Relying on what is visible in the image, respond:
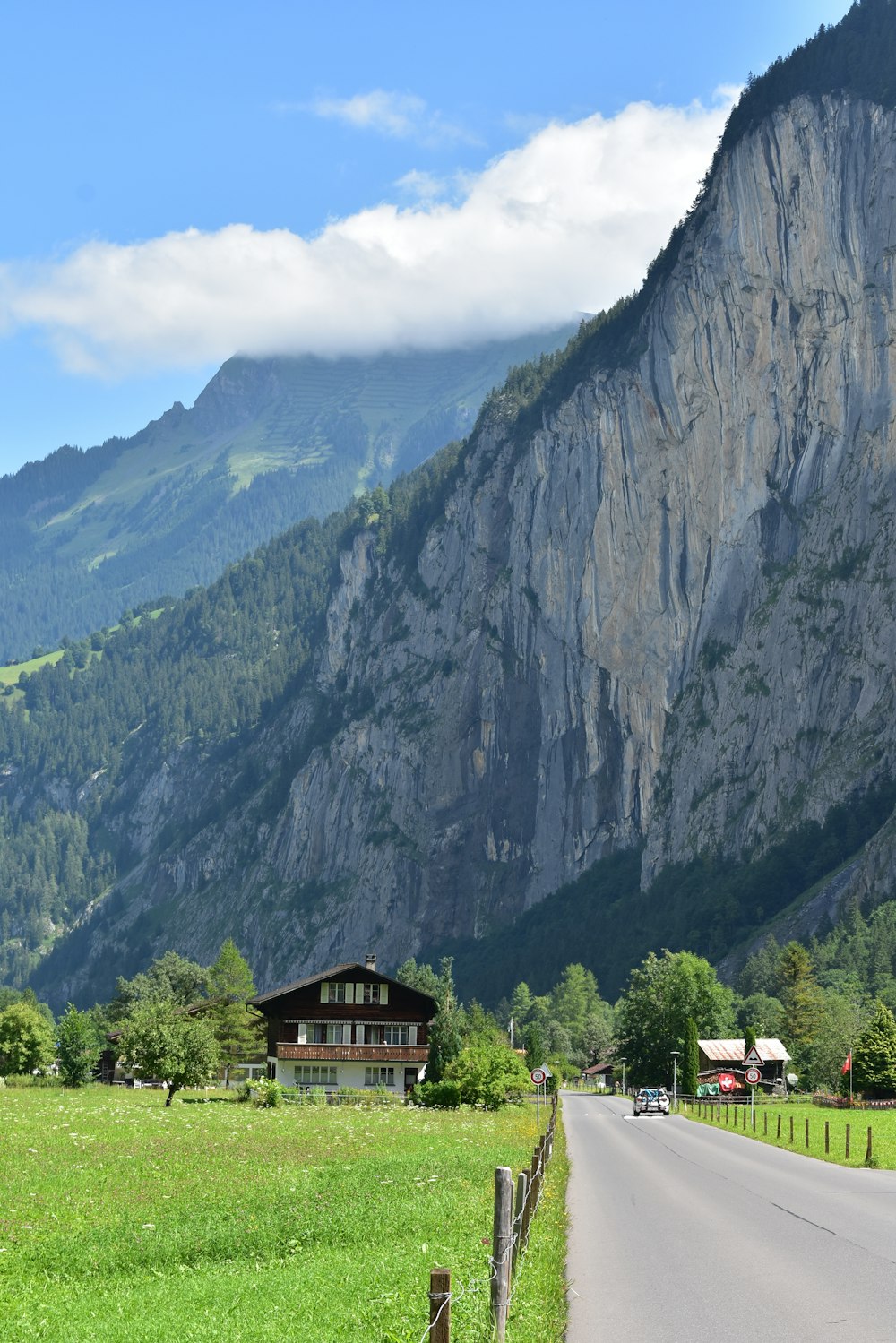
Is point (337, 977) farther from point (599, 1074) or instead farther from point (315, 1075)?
point (599, 1074)

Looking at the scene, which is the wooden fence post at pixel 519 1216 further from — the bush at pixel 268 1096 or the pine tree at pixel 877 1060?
the pine tree at pixel 877 1060

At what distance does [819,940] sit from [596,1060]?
1278 inches

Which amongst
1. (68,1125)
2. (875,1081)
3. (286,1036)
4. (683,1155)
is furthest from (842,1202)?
(286,1036)

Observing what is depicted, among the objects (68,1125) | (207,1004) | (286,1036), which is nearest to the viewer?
(68,1125)

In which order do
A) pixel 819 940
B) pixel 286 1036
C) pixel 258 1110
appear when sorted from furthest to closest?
pixel 819 940 < pixel 286 1036 < pixel 258 1110

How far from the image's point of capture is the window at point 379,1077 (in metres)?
94.3

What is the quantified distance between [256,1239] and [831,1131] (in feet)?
120

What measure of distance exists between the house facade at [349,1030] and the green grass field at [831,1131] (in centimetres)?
1814

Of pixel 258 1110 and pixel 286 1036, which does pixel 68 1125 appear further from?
pixel 286 1036

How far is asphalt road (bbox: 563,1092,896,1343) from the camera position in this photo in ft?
54.4

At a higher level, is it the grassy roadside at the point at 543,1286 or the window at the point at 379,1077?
the grassy roadside at the point at 543,1286

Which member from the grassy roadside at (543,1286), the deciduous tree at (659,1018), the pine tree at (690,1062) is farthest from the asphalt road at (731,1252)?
the deciduous tree at (659,1018)

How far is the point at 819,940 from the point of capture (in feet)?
565

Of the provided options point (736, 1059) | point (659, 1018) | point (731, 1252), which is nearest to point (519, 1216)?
point (731, 1252)
